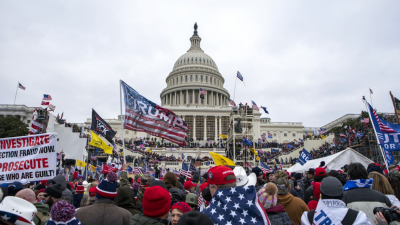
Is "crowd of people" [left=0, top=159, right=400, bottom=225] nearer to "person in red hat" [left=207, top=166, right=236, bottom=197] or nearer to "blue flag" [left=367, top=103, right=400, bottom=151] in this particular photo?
"person in red hat" [left=207, top=166, right=236, bottom=197]

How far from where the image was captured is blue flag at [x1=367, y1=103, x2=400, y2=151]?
11188 millimetres

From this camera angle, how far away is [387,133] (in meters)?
11.4

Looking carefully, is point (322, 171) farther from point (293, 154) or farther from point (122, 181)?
point (293, 154)

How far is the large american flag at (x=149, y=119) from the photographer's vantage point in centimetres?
1158

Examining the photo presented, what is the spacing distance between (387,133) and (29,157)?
1243cm

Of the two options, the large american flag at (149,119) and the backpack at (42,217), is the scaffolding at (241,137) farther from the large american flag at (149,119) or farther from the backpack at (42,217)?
the backpack at (42,217)

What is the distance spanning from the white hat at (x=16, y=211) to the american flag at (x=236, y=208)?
6.12 ft

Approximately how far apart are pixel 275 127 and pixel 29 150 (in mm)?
83305

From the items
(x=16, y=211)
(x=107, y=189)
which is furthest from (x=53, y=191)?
(x=16, y=211)

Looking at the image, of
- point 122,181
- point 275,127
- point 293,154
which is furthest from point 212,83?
point 122,181

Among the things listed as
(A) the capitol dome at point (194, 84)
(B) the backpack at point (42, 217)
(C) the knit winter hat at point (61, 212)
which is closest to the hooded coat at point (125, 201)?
(B) the backpack at point (42, 217)

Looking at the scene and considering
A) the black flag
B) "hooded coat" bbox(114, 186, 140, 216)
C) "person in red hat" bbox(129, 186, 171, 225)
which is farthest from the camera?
the black flag

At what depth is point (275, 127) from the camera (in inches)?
3378

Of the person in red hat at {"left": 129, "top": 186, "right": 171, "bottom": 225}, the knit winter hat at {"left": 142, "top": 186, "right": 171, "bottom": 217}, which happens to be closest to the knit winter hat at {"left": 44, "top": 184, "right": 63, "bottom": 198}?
the person in red hat at {"left": 129, "top": 186, "right": 171, "bottom": 225}
